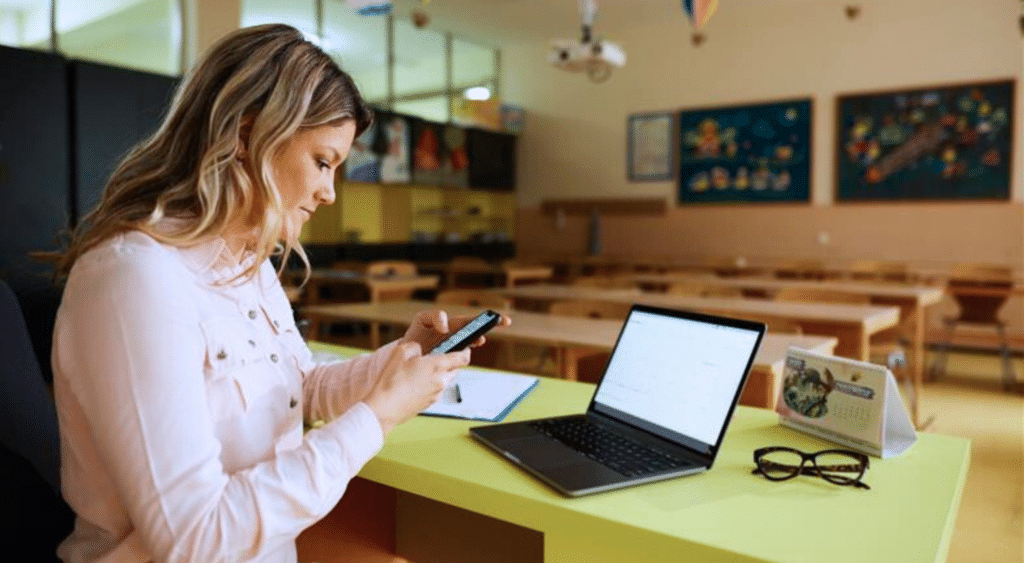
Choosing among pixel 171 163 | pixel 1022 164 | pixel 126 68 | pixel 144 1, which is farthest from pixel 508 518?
pixel 1022 164

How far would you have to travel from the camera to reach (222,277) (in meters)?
1.08

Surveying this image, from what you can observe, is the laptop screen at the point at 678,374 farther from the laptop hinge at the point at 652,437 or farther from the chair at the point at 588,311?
the chair at the point at 588,311

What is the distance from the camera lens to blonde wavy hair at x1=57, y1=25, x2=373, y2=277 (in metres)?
0.94

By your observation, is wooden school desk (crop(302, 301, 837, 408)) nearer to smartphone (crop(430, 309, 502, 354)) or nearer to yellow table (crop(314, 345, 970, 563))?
yellow table (crop(314, 345, 970, 563))

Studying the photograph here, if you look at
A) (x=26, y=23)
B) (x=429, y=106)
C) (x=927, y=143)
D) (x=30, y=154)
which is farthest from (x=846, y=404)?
(x=429, y=106)

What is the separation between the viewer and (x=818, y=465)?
3.76 ft

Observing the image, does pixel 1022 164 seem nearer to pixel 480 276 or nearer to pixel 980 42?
pixel 980 42

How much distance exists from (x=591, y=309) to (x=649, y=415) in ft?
8.56

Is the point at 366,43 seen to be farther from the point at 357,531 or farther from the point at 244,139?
the point at 244,139

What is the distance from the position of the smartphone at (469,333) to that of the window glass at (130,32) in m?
6.35

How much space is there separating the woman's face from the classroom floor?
106 centimetres

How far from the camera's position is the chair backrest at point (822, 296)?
4398 mm

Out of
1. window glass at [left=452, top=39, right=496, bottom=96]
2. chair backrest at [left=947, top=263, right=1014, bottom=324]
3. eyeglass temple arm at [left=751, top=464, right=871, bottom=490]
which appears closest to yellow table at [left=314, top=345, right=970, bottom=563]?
eyeglass temple arm at [left=751, top=464, right=871, bottom=490]

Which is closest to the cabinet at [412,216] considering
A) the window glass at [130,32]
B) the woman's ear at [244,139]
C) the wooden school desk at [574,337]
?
the window glass at [130,32]
